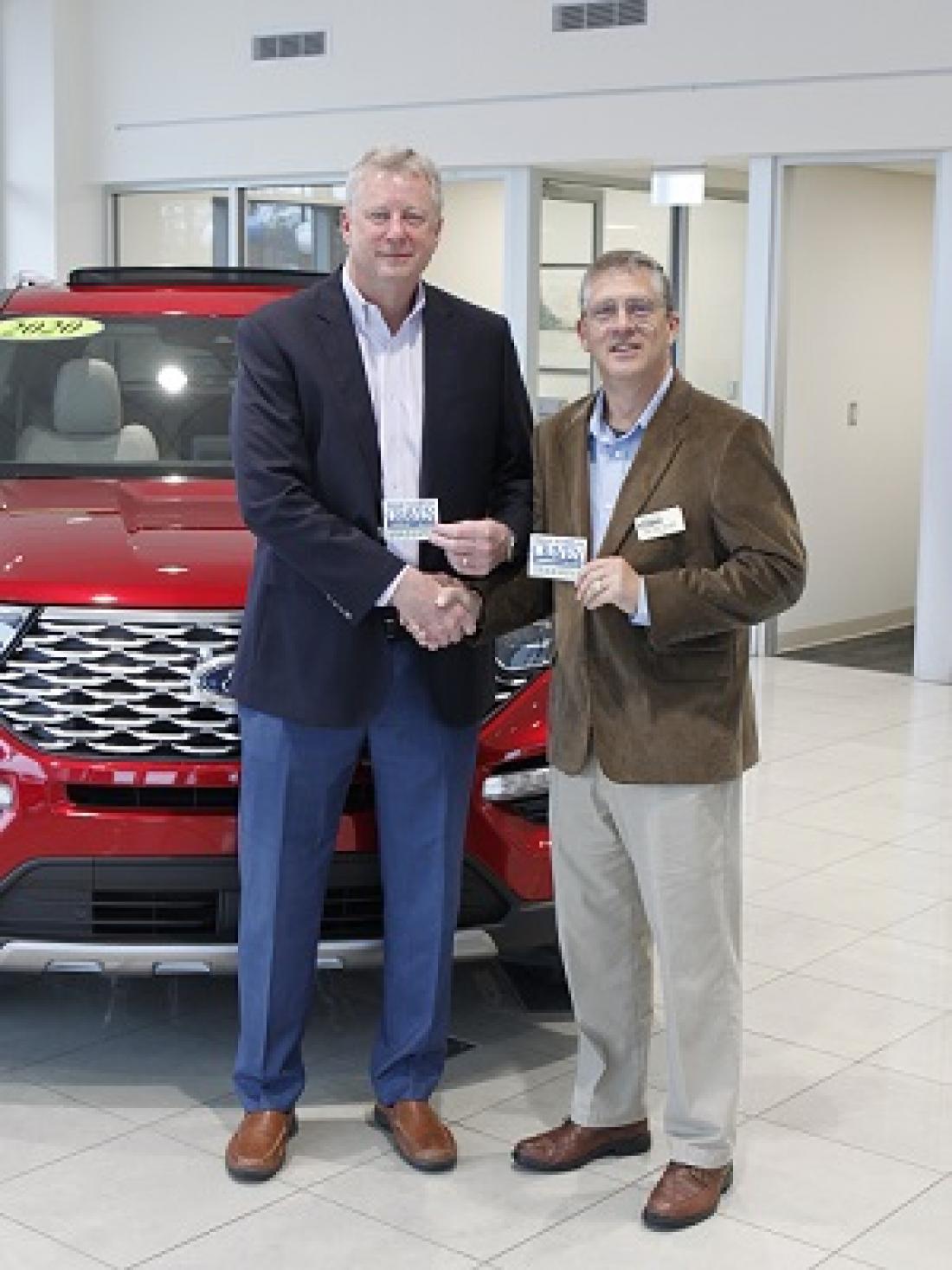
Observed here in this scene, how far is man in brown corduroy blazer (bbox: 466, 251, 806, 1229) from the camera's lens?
319cm

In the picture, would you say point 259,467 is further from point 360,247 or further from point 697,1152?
point 697,1152

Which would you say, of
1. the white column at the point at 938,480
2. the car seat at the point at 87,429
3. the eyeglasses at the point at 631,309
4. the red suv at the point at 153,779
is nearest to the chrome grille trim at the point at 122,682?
the red suv at the point at 153,779

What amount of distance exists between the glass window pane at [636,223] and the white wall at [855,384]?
41.5 inches

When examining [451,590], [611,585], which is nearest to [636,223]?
[451,590]

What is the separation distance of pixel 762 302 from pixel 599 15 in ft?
5.81

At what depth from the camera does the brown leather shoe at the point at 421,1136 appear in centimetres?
355

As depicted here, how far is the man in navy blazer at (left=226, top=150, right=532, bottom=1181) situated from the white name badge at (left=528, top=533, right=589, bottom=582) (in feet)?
0.52

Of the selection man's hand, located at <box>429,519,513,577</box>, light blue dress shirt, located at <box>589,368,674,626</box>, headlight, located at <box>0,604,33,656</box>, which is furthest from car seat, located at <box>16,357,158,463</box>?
light blue dress shirt, located at <box>589,368,674,626</box>

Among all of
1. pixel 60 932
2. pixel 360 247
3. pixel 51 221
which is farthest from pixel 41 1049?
pixel 51 221

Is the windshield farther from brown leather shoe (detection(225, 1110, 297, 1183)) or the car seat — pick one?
brown leather shoe (detection(225, 1110, 297, 1183))

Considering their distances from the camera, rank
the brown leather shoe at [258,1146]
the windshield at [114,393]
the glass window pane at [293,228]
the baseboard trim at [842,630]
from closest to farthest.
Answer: the brown leather shoe at [258,1146], the windshield at [114,393], the baseboard trim at [842,630], the glass window pane at [293,228]

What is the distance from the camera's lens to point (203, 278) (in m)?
5.23

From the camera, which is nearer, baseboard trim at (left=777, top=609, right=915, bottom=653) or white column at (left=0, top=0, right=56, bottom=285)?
baseboard trim at (left=777, top=609, right=915, bottom=653)

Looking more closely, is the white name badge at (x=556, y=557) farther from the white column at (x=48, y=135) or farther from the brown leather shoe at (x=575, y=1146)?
the white column at (x=48, y=135)
